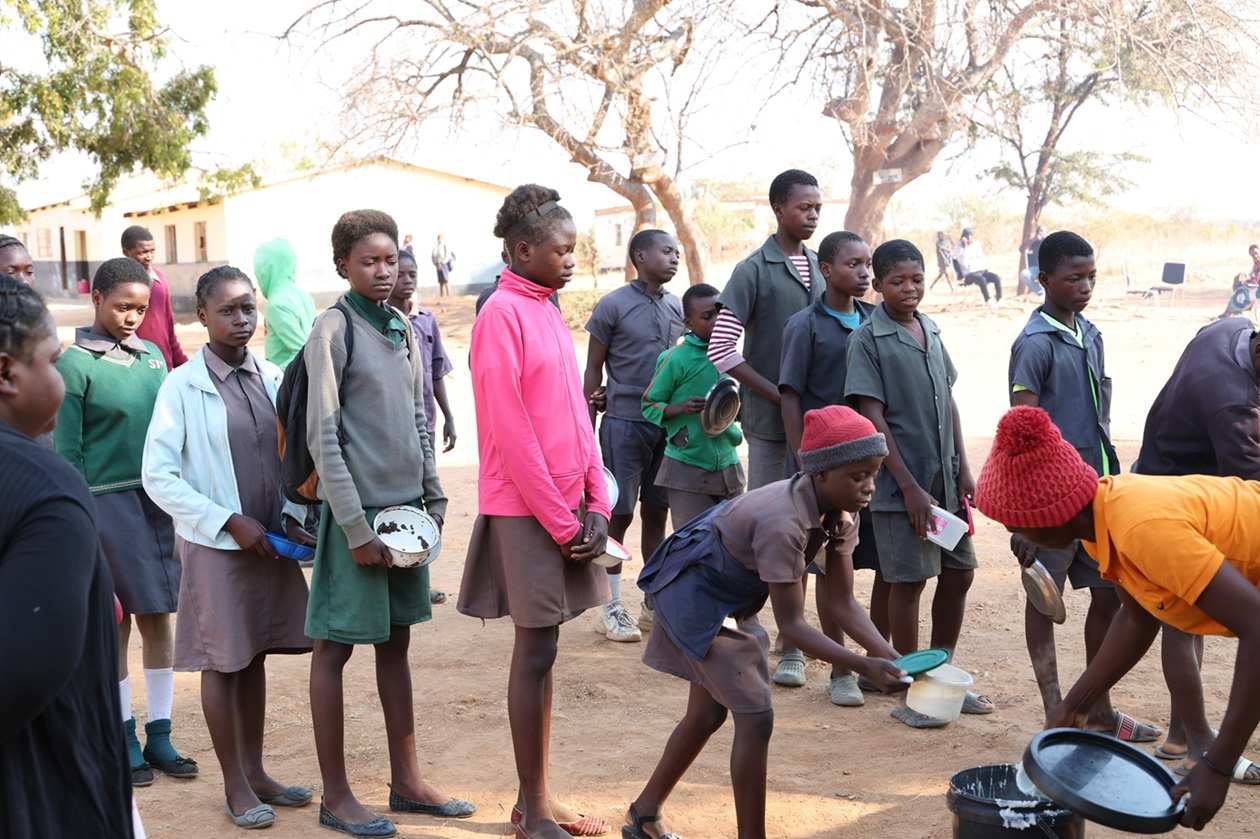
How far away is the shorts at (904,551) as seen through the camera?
5.24 m

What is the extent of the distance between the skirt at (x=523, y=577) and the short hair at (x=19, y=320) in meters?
2.06

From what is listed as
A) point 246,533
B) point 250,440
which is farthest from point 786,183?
point 246,533

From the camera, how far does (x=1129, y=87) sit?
24.2 m

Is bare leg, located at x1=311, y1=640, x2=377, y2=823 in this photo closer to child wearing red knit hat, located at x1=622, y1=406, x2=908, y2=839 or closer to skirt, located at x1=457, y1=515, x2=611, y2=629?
skirt, located at x1=457, y1=515, x2=611, y2=629

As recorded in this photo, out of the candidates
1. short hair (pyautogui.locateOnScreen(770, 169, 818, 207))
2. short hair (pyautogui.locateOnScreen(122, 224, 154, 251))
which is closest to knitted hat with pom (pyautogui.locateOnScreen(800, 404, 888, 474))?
short hair (pyautogui.locateOnScreen(770, 169, 818, 207))

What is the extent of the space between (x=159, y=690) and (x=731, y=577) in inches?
94.2

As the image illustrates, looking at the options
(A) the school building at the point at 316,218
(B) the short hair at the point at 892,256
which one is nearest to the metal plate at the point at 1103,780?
(B) the short hair at the point at 892,256

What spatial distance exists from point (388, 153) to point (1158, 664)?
16.8m

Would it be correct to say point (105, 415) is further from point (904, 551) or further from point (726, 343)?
point (904, 551)

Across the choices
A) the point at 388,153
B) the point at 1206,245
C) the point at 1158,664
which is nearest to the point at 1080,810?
the point at 1158,664

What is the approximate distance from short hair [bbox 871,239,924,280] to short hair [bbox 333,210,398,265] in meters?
2.09

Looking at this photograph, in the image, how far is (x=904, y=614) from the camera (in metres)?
5.39

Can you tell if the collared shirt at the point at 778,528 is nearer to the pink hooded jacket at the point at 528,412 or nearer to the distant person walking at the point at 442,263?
the pink hooded jacket at the point at 528,412

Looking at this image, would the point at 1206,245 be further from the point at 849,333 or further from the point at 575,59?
the point at 849,333
